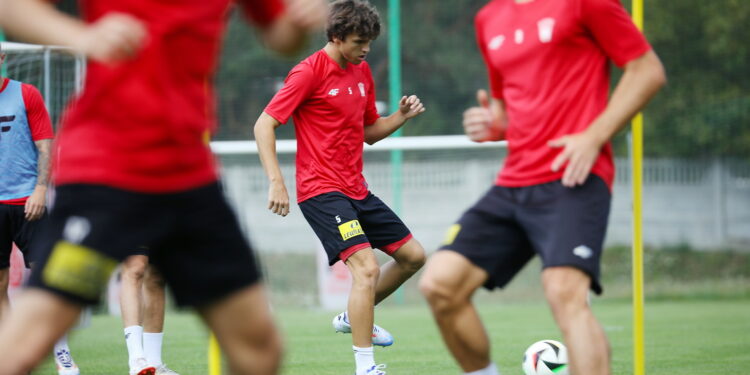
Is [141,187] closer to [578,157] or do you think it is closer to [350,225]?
[578,157]

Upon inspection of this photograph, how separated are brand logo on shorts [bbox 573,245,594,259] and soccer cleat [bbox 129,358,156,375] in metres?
3.05

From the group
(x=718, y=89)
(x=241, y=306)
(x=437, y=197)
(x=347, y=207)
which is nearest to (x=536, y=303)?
(x=437, y=197)

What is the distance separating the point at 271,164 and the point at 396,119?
0.96 metres

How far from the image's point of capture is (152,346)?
6.25 meters

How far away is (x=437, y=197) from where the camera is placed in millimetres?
15820

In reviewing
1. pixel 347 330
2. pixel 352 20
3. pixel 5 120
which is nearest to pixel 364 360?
pixel 347 330

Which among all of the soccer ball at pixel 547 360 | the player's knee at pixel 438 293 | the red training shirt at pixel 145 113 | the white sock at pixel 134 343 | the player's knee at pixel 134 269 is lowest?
the soccer ball at pixel 547 360

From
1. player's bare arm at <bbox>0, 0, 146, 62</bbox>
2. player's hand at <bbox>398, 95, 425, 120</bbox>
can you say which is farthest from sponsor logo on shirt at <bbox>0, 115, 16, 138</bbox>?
player's bare arm at <bbox>0, 0, 146, 62</bbox>

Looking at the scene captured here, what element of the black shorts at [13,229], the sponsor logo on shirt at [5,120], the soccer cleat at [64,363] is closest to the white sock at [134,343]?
the soccer cleat at [64,363]

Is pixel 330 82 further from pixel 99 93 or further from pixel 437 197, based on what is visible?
pixel 437 197

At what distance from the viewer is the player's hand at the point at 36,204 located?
6914 millimetres

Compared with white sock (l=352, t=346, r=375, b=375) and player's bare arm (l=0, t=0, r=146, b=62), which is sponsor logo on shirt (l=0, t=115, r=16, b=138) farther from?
player's bare arm (l=0, t=0, r=146, b=62)

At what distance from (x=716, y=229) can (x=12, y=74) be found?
11098 mm

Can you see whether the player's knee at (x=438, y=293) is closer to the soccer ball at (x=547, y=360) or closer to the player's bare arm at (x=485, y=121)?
the player's bare arm at (x=485, y=121)
